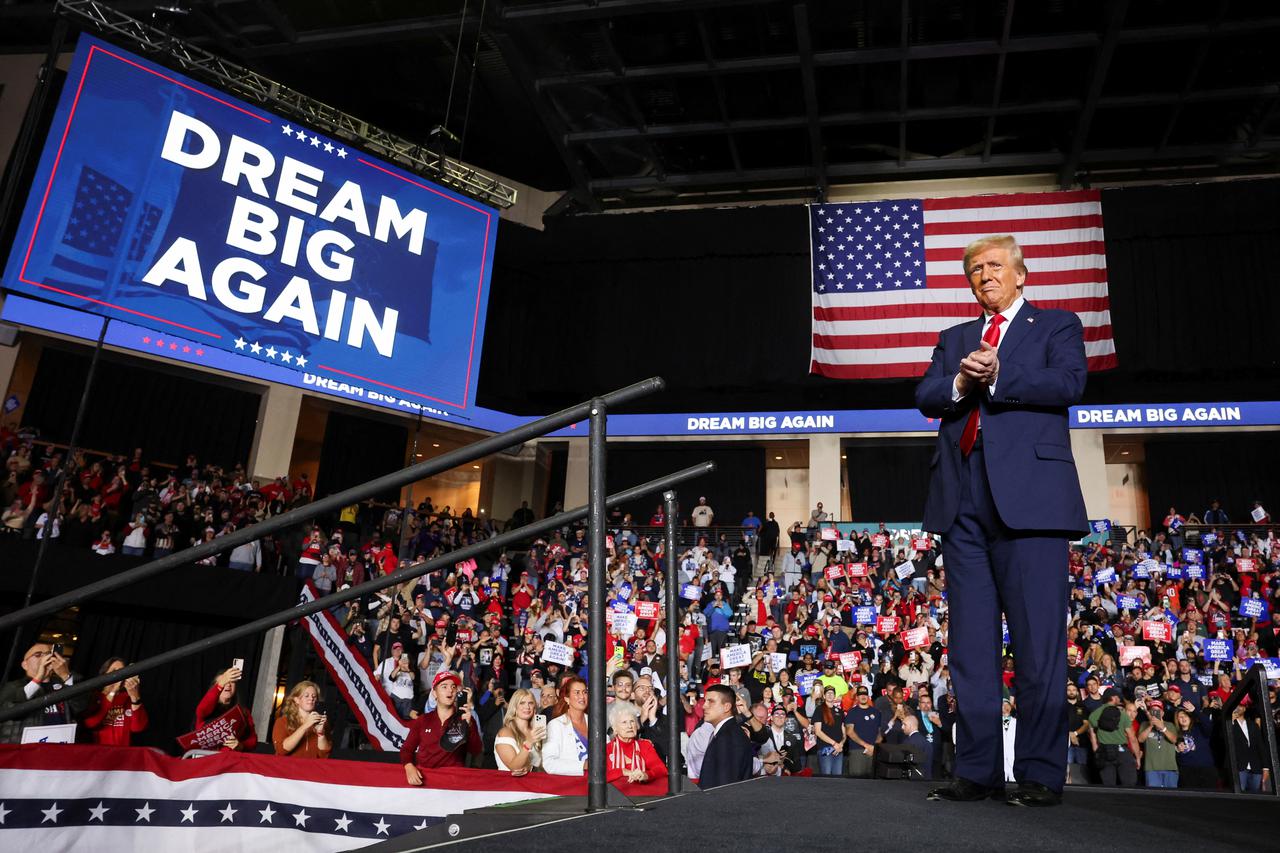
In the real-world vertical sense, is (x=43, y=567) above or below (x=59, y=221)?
below

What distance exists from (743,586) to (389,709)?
287 inches

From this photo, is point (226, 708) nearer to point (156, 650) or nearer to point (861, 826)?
point (861, 826)

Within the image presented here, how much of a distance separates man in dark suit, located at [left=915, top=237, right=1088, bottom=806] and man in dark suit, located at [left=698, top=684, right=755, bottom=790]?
2.55 meters

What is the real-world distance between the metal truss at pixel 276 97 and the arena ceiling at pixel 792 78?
445cm

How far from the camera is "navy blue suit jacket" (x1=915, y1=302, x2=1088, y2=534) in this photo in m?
2.30

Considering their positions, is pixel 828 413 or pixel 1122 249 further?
pixel 828 413

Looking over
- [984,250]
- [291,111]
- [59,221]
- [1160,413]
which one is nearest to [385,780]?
[984,250]

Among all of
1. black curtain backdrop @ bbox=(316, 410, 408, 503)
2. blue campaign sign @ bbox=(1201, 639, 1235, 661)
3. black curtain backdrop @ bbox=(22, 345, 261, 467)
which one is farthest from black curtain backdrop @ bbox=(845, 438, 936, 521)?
black curtain backdrop @ bbox=(22, 345, 261, 467)

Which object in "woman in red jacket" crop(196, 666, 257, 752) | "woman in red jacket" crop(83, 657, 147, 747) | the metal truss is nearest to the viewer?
"woman in red jacket" crop(196, 666, 257, 752)

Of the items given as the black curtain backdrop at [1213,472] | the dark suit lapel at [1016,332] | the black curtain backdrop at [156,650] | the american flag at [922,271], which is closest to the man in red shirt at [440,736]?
the dark suit lapel at [1016,332]

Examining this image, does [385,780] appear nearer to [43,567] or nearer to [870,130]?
[43,567]

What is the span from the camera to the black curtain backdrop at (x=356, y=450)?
66.0 ft

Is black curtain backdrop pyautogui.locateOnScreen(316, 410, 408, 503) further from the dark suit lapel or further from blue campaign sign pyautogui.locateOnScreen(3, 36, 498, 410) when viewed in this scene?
the dark suit lapel

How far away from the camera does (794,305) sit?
55.8 feet
